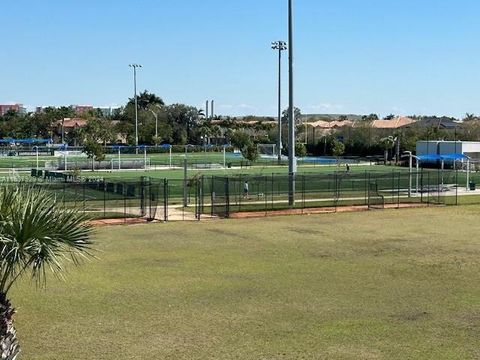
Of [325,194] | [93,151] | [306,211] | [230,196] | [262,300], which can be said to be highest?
[93,151]

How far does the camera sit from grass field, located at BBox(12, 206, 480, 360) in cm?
1231

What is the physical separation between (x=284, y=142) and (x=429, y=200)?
100.0 m

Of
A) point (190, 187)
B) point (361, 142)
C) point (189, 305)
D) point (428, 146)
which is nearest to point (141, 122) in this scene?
point (361, 142)

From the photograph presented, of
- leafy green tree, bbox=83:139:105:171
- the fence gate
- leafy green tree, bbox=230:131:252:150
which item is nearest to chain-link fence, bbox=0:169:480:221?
the fence gate

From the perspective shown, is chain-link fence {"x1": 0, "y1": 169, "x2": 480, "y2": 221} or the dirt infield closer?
chain-link fence {"x1": 0, "y1": 169, "x2": 480, "y2": 221}

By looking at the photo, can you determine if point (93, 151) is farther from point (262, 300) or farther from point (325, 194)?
point (262, 300)

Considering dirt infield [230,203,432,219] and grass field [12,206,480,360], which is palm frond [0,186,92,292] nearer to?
grass field [12,206,480,360]

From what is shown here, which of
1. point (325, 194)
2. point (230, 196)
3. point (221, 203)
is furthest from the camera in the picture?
point (325, 194)

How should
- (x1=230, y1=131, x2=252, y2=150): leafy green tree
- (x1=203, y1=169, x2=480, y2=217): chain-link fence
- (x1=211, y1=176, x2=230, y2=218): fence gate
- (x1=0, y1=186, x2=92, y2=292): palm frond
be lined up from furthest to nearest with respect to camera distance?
(x1=230, y1=131, x2=252, y2=150): leafy green tree
(x1=203, y1=169, x2=480, y2=217): chain-link fence
(x1=211, y1=176, x2=230, y2=218): fence gate
(x1=0, y1=186, x2=92, y2=292): palm frond

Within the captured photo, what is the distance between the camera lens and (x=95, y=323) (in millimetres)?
13914

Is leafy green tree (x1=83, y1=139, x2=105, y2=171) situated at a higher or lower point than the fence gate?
higher

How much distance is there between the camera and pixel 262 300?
1619 cm

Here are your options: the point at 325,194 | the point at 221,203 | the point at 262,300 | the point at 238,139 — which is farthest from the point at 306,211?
the point at 238,139

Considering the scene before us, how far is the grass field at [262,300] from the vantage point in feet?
40.4
